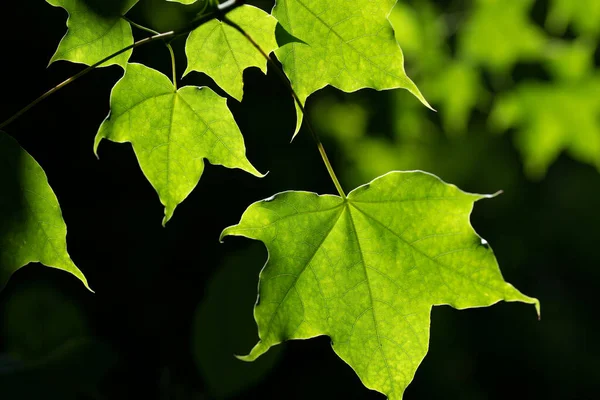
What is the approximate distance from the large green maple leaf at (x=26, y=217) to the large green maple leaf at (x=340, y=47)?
0.33m

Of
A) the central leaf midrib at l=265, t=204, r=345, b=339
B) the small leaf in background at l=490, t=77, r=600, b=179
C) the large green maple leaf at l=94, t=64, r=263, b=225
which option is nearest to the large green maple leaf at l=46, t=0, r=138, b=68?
the large green maple leaf at l=94, t=64, r=263, b=225

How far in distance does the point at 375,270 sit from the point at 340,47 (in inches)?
11.2

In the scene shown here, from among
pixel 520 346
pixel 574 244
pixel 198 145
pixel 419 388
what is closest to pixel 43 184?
pixel 198 145

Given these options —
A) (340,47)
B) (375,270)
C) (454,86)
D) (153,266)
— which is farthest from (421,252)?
(153,266)

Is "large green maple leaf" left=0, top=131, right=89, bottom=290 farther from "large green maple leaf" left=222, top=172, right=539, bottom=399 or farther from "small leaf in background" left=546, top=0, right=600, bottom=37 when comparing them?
"small leaf in background" left=546, top=0, right=600, bottom=37

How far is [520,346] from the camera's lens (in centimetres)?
627

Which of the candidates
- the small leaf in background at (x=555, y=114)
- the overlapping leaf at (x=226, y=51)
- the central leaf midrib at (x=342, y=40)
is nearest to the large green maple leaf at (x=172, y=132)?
the overlapping leaf at (x=226, y=51)

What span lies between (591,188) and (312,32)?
25.5ft

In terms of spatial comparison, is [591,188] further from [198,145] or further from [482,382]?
[198,145]

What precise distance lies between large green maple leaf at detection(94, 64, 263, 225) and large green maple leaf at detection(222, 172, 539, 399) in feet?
0.28

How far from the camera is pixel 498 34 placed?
2.45 metres

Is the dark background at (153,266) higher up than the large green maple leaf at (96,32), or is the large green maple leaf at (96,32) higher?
the large green maple leaf at (96,32)

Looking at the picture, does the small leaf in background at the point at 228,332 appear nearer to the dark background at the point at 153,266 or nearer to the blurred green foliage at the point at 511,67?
the dark background at the point at 153,266

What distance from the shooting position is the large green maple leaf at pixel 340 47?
2.38 feet
